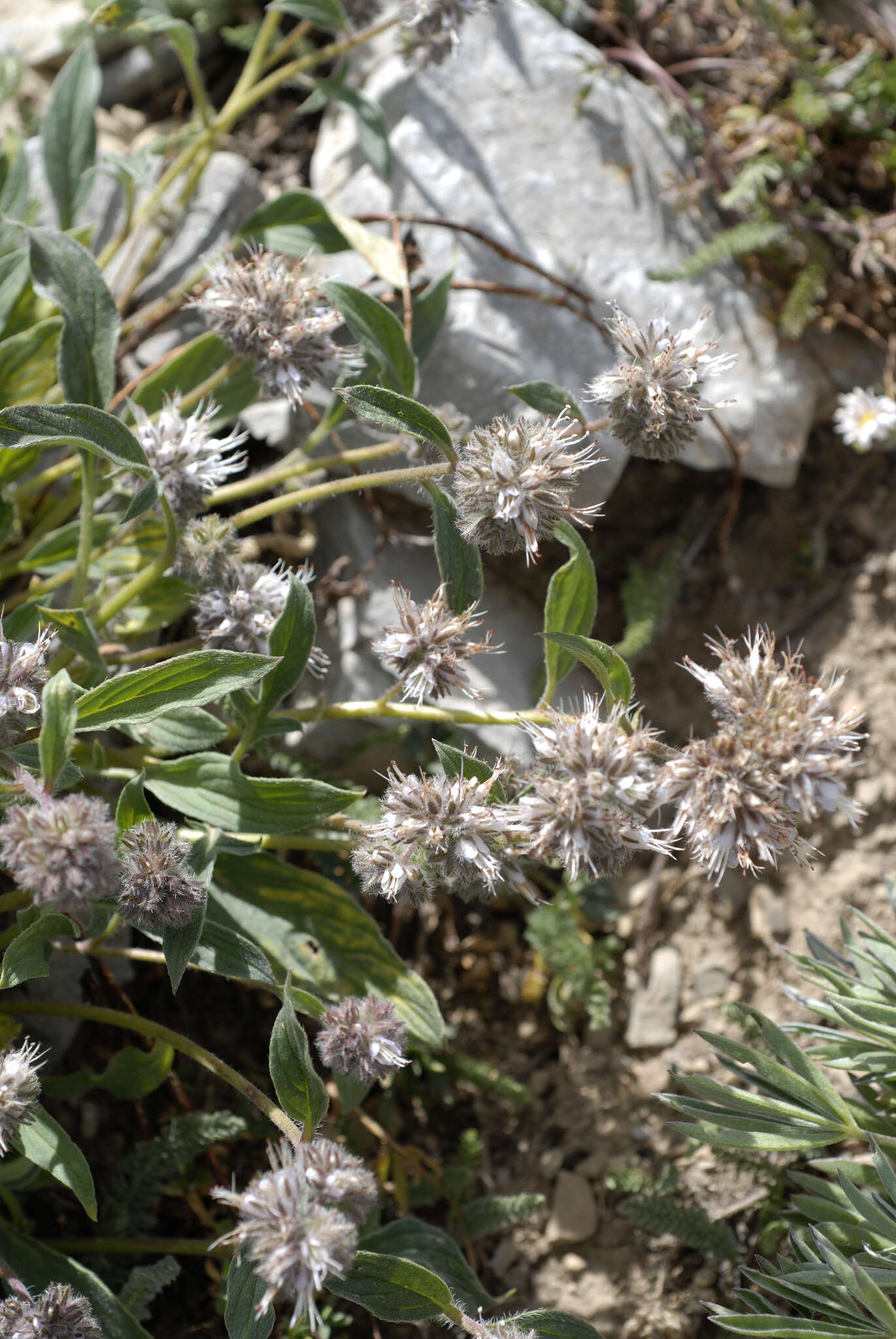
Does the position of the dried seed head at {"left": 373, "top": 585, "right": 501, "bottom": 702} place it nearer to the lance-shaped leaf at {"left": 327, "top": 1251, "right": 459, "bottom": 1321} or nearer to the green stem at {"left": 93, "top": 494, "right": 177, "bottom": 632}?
the green stem at {"left": 93, "top": 494, "right": 177, "bottom": 632}

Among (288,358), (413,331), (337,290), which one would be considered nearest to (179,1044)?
(288,358)

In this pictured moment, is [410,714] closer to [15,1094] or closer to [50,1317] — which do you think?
[15,1094]

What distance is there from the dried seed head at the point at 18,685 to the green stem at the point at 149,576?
0.39 meters

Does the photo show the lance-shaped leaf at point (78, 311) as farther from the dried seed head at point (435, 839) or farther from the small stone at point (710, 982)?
the small stone at point (710, 982)

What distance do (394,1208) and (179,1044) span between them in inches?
39.6

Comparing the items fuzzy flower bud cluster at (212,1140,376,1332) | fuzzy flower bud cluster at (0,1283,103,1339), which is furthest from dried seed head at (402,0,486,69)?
fuzzy flower bud cluster at (0,1283,103,1339)

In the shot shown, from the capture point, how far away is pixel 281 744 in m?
3.43

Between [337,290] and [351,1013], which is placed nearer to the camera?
[351,1013]

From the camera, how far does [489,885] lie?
6.51ft

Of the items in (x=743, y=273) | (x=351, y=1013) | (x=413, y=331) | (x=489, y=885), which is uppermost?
(x=413, y=331)

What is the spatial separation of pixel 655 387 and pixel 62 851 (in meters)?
1.47

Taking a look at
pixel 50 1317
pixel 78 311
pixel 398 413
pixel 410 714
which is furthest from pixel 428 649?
pixel 50 1317

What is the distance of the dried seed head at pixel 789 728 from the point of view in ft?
5.94

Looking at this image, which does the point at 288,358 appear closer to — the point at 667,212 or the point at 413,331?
the point at 413,331
